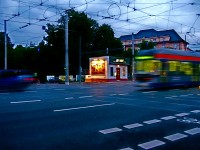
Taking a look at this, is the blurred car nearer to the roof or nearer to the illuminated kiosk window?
the illuminated kiosk window

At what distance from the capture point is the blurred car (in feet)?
76.3

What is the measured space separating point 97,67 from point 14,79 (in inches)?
1250

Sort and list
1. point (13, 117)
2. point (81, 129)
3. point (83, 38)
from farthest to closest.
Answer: point (83, 38)
point (13, 117)
point (81, 129)

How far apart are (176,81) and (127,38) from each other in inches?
4891

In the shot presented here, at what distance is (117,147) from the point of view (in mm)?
6262

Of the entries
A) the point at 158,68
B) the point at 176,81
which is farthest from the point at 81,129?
the point at 176,81

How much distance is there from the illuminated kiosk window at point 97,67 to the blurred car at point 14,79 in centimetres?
2961

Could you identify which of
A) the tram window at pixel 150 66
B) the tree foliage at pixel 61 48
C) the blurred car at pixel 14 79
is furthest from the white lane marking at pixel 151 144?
the tree foliage at pixel 61 48

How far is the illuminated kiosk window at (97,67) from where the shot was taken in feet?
176

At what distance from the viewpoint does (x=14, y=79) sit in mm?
23641

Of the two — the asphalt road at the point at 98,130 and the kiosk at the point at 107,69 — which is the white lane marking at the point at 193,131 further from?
the kiosk at the point at 107,69

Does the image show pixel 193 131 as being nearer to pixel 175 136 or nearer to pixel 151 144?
pixel 175 136

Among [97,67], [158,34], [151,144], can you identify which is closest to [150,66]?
[151,144]

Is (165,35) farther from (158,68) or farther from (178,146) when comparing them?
(178,146)
